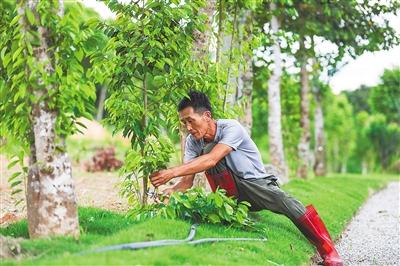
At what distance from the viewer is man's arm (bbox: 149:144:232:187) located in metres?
5.04

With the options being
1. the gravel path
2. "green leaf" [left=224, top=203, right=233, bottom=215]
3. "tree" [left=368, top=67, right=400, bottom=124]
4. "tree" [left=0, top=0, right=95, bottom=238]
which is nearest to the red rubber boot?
the gravel path

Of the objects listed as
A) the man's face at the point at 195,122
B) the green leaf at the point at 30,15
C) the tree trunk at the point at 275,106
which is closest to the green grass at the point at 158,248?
the man's face at the point at 195,122

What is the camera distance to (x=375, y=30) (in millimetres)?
14734

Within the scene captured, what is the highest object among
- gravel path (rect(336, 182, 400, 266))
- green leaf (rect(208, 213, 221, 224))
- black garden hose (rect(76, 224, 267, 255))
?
green leaf (rect(208, 213, 221, 224))

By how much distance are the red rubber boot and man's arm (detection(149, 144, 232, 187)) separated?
129cm

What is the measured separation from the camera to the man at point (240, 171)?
5.47 meters

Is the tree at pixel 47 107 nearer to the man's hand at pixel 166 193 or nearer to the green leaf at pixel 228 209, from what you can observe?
the man's hand at pixel 166 193

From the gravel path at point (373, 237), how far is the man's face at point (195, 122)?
2.49 meters

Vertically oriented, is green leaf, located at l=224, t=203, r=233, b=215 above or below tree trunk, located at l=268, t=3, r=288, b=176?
below

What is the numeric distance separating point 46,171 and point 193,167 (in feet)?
4.87

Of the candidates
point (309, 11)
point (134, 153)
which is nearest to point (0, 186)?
point (134, 153)

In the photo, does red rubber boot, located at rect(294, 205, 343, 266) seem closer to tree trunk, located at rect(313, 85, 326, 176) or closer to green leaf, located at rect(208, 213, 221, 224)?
green leaf, located at rect(208, 213, 221, 224)

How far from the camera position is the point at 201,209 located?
5.24 m

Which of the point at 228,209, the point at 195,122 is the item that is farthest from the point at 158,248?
the point at 195,122
